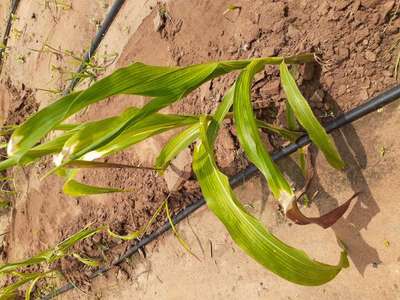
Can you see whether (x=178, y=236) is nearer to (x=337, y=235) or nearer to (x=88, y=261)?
(x=88, y=261)

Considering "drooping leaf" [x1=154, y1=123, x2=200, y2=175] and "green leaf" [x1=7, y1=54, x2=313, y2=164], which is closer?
"green leaf" [x1=7, y1=54, x2=313, y2=164]

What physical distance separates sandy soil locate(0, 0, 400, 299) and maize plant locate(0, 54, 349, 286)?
10 cm

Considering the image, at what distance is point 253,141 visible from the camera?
1.07 metres

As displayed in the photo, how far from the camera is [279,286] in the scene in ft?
4.76

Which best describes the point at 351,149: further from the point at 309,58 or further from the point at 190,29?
the point at 190,29

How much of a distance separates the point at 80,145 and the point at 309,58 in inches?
28.4

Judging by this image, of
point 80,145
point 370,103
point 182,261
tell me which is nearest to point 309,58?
point 370,103

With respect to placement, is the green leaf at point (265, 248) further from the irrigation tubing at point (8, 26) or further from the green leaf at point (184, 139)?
the irrigation tubing at point (8, 26)

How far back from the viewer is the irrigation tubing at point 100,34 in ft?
6.92

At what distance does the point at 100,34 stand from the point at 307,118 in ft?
4.72

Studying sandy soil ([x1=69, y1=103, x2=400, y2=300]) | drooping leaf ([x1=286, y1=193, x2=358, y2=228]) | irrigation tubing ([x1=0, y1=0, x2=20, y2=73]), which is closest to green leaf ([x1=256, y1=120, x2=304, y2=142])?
sandy soil ([x1=69, y1=103, x2=400, y2=300])

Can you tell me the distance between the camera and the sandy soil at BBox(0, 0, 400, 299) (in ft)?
4.02

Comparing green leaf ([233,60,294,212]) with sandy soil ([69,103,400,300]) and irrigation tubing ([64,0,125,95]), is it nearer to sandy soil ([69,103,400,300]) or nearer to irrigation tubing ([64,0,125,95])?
sandy soil ([69,103,400,300])

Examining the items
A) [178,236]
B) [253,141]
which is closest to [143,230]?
[178,236]
